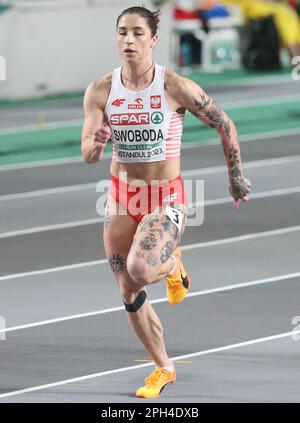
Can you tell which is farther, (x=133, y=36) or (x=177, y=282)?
(x=177, y=282)

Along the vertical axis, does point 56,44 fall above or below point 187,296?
A: above

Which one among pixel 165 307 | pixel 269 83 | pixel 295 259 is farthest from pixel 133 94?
pixel 269 83

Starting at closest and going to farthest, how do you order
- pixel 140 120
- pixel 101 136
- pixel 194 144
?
pixel 101 136
pixel 140 120
pixel 194 144

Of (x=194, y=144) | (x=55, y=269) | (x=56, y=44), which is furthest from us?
(x=56, y=44)

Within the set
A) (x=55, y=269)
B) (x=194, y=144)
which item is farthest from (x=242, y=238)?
(x=194, y=144)

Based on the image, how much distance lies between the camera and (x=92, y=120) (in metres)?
9.87

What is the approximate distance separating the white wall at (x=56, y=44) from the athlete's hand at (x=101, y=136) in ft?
67.6

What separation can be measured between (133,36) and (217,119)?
0.85 m

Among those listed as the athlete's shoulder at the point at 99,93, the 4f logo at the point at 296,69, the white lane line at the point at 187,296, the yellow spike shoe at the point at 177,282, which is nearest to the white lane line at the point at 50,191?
the white lane line at the point at 187,296

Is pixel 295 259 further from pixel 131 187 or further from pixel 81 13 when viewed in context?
pixel 81 13

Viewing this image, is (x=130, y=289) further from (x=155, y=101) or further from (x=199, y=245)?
(x=199, y=245)

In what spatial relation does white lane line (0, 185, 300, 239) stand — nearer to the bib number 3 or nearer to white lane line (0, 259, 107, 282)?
white lane line (0, 259, 107, 282)

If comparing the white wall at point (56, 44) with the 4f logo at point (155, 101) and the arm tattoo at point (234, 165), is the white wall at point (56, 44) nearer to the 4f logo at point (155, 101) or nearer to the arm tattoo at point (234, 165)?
the arm tattoo at point (234, 165)

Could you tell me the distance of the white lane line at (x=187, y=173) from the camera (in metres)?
19.6
